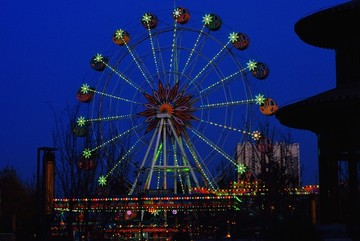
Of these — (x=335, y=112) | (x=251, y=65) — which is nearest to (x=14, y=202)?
(x=251, y=65)

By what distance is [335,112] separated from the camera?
2302 cm

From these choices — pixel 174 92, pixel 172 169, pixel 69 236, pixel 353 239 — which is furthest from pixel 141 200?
pixel 353 239

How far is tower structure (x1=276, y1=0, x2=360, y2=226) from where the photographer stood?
23.1 metres

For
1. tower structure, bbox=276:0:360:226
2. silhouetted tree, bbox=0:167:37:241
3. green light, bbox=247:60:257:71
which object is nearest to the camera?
tower structure, bbox=276:0:360:226

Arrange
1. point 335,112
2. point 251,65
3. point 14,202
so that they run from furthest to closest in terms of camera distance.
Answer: point 14,202, point 251,65, point 335,112

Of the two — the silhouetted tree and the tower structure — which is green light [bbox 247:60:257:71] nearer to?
the silhouetted tree

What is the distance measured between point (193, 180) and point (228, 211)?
19.8 feet

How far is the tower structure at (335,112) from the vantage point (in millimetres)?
23125

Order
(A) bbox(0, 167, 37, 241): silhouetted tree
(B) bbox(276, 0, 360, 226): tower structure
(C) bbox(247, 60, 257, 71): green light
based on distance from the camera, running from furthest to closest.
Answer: (A) bbox(0, 167, 37, 241): silhouetted tree → (C) bbox(247, 60, 257, 71): green light → (B) bbox(276, 0, 360, 226): tower structure

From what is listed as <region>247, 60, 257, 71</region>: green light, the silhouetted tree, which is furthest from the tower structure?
the silhouetted tree

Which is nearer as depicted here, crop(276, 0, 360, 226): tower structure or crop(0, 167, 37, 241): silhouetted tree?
crop(276, 0, 360, 226): tower structure

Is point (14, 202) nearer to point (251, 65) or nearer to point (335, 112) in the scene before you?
point (251, 65)

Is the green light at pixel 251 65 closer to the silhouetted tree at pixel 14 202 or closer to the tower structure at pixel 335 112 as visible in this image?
the silhouetted tree at pixel 14 202

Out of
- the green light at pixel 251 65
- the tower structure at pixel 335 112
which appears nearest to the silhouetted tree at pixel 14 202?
the green light at pixel 251 65
